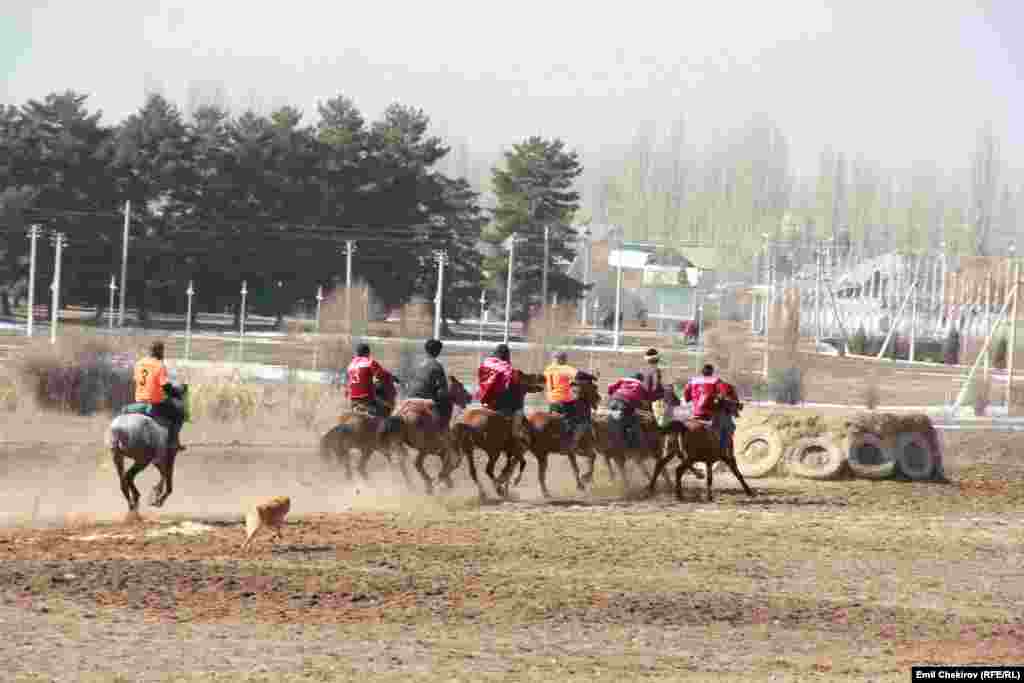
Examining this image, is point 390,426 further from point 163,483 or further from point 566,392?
point 163,483

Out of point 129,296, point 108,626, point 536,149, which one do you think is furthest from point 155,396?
point 536,149

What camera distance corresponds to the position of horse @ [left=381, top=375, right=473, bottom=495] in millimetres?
27438

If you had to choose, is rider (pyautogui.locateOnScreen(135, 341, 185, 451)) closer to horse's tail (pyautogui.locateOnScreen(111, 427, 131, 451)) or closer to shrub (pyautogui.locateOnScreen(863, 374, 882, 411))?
horse's tail (pyautogui.locateOnScreen(111, 427, 131, 451))

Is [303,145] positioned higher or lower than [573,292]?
higher

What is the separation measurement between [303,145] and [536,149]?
14590mm

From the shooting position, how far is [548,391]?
29.3 metres

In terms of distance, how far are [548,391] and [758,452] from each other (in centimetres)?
699

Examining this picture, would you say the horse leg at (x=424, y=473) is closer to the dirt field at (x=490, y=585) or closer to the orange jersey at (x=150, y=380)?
the dirt field at (x=490, y=585)

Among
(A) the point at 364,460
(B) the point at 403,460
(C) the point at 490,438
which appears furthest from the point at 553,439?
(A) the point at 364,460

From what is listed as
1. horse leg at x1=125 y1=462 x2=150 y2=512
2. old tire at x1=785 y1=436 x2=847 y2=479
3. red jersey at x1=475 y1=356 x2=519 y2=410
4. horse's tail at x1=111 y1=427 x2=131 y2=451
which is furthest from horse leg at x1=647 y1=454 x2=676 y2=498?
horse's tail at x1=111 y1=427 x2=131 y2=451

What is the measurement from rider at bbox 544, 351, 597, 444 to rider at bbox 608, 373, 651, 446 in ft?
2.07

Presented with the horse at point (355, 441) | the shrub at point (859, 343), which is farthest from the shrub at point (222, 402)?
the shrub at point (859, 343)

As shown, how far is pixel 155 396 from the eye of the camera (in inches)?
951

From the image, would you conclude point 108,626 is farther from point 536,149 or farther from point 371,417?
point 536,149
